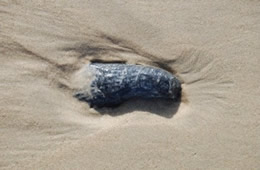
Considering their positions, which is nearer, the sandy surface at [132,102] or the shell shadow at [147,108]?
the sandy surface at [132,102]

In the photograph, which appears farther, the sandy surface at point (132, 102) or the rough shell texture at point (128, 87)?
the rough shell texture at point (128, 87)

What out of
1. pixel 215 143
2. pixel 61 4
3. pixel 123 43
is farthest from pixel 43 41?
pixel 215 143

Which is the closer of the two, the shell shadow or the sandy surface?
the sandy surface

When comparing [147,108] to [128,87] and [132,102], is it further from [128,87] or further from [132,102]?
[128,87]

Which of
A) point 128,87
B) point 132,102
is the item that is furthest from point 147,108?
point 128,87

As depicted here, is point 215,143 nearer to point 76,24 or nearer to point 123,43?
point 123,43
